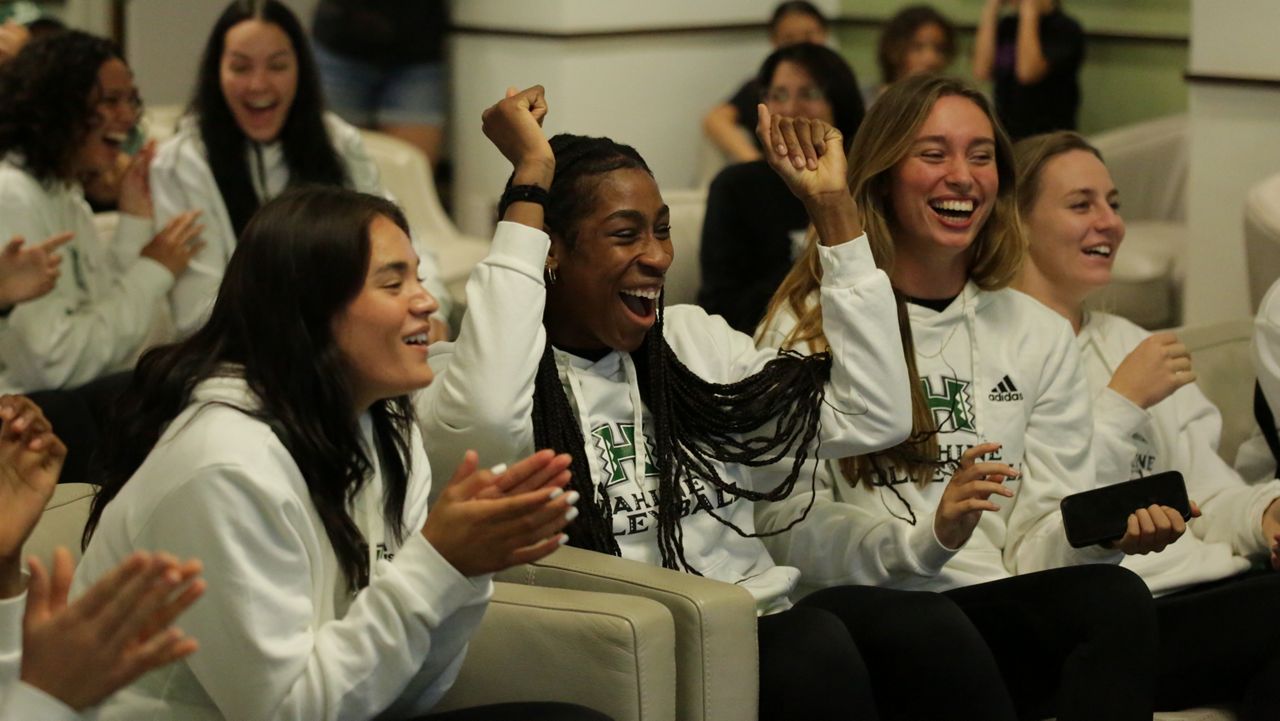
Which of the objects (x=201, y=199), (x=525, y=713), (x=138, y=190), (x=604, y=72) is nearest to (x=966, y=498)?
(x=525, y=713)

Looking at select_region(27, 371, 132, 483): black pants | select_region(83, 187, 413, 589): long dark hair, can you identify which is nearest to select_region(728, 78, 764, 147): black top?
select_region(27, 371, 132, 483): black pants

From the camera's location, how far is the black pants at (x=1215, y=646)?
2389 mm

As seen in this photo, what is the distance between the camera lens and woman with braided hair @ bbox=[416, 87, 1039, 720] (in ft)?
6.82

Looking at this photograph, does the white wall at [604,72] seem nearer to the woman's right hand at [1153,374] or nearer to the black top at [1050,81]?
the black top at [1050,81]

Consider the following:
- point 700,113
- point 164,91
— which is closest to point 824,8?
point 700,113

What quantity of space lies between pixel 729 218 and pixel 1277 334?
3.66ft

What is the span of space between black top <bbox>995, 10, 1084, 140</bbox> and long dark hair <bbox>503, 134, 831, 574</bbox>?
2988 mm

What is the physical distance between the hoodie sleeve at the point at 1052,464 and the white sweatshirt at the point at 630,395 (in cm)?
29

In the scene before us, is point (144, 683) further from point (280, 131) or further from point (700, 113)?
point (700, 113)

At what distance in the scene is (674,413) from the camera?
2.28 m

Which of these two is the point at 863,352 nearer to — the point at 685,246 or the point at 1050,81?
the point at 685,246

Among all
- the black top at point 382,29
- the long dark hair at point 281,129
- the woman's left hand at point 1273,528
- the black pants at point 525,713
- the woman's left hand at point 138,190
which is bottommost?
the black pants at point 525,713

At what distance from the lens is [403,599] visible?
168 centimetres

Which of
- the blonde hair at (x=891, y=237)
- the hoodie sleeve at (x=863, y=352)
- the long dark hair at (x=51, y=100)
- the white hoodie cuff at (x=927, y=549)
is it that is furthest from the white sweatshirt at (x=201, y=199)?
the white hoodie cuff at (x=927, y=549)
